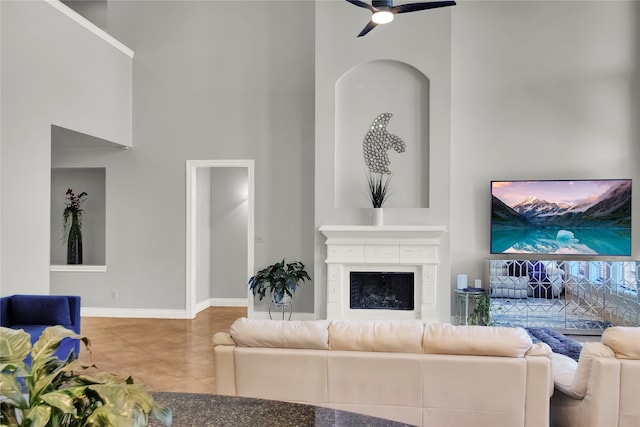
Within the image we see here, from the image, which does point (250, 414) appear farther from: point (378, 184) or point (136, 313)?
point (136, 313)

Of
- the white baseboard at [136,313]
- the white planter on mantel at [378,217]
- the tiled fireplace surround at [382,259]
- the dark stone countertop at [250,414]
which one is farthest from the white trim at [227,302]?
the dark stone countertop at [250,414]

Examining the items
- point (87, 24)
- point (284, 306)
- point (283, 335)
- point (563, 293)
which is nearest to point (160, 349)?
point (284, 306)

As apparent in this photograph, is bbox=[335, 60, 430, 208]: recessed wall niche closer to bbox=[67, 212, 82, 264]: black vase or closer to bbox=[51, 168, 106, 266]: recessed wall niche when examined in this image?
bbox=[51, 168, 106, 266]: recessed wall niche

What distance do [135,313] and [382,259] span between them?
3.64 meters

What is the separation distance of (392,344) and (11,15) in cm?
477

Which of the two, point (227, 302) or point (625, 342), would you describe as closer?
point (625, 342)

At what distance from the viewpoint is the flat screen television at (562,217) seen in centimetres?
602

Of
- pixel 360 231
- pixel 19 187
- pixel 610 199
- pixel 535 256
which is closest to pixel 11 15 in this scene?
pixel 19 187

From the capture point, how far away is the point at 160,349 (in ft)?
17.4

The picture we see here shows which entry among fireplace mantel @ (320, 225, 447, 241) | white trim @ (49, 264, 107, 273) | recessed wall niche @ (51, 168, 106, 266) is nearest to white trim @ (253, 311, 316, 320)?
fireplace mantel @ (320, 225, 447, 241)

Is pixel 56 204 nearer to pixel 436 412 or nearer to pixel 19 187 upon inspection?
pixel 19 187

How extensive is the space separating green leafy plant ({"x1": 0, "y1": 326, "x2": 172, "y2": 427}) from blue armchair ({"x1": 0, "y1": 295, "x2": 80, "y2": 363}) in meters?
4.04

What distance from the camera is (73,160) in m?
7.05

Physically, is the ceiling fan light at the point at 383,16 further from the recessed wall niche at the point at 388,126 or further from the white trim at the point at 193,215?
the white trim at the point at 193,215
